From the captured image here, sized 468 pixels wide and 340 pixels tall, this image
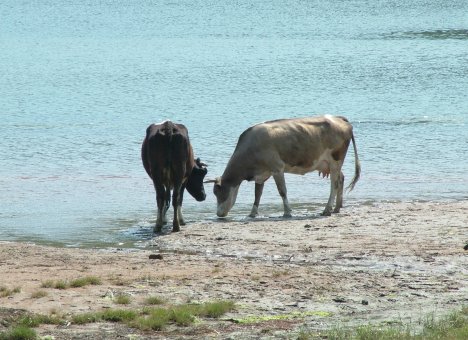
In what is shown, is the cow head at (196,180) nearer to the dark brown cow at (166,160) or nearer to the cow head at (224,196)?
the cow head at (224,196)

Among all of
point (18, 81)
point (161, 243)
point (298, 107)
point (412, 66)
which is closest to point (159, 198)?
point (161, 243)

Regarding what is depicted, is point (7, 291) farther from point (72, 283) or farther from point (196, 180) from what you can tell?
point (196, 180)

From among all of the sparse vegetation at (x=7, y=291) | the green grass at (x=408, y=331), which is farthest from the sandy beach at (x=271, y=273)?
the green grass at (x=408, y=331)

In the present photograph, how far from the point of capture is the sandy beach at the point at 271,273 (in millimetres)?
10516

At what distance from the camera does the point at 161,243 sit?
1639cm

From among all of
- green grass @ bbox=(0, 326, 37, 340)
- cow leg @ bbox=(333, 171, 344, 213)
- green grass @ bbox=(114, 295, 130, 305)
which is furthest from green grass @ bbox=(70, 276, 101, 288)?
cow leg @ bbox=(333, 171, 344, 213)

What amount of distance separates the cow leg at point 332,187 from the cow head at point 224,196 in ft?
5.13

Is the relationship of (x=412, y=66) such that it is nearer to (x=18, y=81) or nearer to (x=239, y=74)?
(x=239, y=74)

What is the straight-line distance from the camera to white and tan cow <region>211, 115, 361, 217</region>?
62.3ft

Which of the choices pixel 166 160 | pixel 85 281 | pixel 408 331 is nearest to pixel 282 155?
pixel 166 160

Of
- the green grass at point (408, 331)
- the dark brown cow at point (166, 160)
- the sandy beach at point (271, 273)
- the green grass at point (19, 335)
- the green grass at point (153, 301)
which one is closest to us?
the green grass at point (408, 331)

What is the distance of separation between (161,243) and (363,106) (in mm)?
21909

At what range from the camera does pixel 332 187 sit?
19.5 metres

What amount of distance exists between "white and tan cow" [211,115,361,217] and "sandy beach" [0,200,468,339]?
0.98 meters
